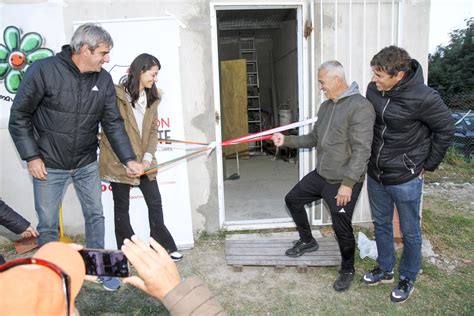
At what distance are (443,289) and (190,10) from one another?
335 cm

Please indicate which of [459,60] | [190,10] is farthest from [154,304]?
[459,60]

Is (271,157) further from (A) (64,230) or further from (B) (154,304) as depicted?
(B) (154,304)

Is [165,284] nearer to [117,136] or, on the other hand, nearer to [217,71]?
[117,136]

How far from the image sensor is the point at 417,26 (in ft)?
13.2

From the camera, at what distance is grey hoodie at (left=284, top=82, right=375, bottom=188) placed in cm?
289

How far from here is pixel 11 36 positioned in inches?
147

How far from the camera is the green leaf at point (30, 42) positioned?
3746 millimetres

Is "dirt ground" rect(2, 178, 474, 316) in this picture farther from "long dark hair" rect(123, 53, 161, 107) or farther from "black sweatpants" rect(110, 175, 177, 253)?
"long dark hair" rect(123, 53, 161, 107)

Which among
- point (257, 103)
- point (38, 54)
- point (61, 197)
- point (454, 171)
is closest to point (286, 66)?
point (257, 103)

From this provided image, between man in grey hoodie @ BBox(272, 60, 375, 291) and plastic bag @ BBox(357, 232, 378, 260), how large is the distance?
495 millimetres

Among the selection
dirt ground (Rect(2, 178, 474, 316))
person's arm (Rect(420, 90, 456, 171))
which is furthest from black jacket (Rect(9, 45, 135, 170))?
person's arm (Rect(420, 90, 456, 171))

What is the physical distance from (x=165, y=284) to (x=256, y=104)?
9.87 m

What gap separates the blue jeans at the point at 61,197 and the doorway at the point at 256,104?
139 cm

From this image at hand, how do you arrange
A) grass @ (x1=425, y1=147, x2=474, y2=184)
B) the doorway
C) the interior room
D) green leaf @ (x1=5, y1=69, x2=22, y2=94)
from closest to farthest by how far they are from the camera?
green leaf @ (x1=5, y1=69, x2=22, y2=94) < the doorway < the interior room < grass @ (x1=425, y1=147, x2=474, y2=184)
